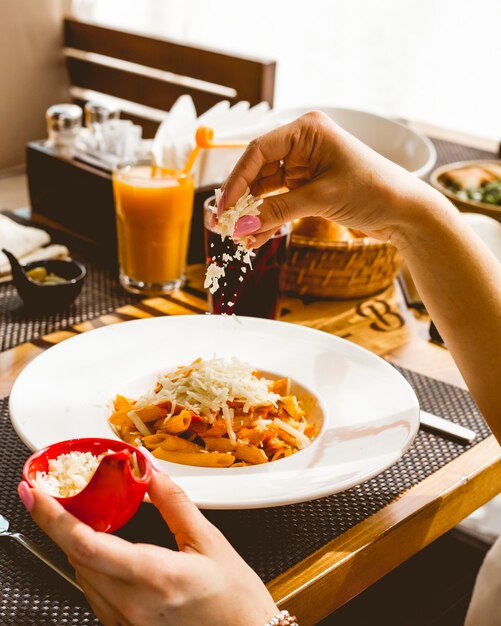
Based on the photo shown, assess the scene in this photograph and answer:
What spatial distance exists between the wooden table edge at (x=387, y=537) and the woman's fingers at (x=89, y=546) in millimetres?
238

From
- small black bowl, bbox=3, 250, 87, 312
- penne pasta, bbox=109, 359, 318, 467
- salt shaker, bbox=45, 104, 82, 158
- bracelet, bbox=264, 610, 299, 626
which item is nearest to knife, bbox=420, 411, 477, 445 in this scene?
penne pasta, bbox=109, 359, 318, 467

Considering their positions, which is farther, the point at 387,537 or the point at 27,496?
the point at 387,537

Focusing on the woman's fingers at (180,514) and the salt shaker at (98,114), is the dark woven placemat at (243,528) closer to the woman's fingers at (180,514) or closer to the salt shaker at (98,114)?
the woman's fingers at (180,514)

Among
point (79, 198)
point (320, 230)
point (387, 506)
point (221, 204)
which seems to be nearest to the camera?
point (387, 506)

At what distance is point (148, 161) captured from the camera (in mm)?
1636

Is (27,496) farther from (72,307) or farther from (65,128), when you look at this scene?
(65,128)

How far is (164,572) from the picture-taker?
2.26ft

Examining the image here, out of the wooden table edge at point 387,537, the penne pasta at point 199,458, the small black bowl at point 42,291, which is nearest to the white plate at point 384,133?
the small black bowl at point 42,291

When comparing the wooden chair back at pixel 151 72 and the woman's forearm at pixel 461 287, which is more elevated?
the woman's forearm at pixel 461 287

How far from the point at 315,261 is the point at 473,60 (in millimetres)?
1938

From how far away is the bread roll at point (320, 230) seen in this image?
5.10 feet

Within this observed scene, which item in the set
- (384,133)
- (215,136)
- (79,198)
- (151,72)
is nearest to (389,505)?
(215,136)

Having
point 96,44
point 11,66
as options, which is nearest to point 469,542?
point 96,44

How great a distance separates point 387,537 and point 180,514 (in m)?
0.32
